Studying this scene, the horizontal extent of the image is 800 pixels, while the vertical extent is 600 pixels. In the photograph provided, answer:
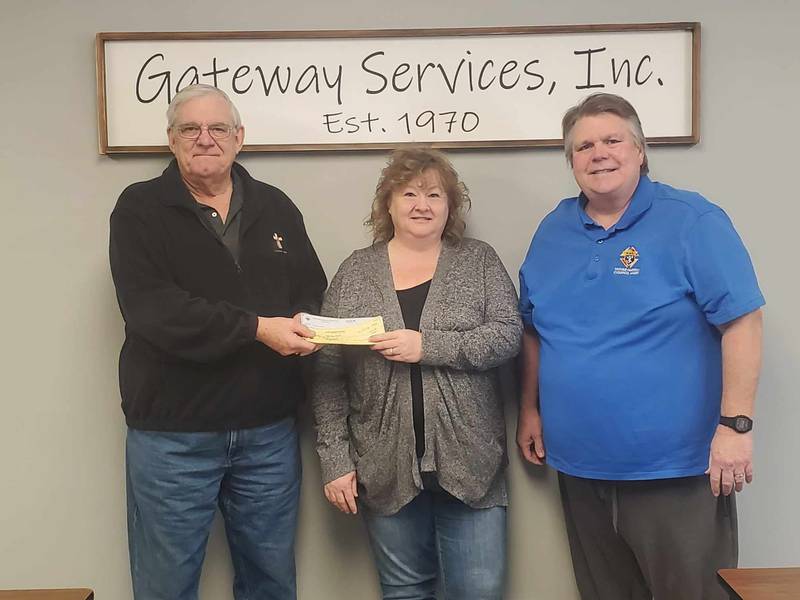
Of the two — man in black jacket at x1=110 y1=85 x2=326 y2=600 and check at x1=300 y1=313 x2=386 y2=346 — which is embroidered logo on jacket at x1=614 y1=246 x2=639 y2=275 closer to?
check at x1=300 y1=313 x2=386 y2=346

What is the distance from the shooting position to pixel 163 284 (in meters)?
1.61

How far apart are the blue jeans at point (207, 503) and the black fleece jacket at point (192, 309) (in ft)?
0.18

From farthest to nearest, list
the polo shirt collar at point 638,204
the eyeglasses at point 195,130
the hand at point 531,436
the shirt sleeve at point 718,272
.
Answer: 1. the hand at point 531,436
2. the eyeglasses at point 195,130
3. the polo shirt collar at point 638,204
4. the shirt sleeve at point 718,272

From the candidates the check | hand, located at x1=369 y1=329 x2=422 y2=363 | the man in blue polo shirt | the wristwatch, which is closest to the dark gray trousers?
the man in blue polo shirt

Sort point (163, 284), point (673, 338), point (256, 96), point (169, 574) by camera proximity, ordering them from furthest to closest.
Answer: point (256, 96)
point (169, 574)
point (163, 284)
point (673, 338)

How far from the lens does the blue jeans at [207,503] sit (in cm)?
167

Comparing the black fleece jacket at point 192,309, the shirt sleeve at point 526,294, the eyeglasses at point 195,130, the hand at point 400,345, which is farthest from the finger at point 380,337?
the eyeglasses at point 195,130

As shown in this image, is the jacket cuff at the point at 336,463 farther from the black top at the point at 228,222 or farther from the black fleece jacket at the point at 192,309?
the black top at the point at 228,222

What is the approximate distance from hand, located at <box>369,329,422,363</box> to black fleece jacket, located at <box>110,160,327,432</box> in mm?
290

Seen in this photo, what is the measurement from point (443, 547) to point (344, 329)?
24.0 inches

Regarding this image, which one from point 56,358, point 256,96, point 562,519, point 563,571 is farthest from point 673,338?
point 56,358

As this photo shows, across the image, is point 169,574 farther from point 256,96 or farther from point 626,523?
point 256,96

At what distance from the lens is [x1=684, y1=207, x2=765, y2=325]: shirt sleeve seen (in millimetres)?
1440

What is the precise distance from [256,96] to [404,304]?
2.45 ft
